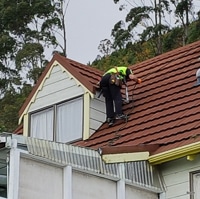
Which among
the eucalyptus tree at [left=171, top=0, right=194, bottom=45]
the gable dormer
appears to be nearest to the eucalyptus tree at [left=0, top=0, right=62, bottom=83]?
the eucalyptus tree at [left=171, top=0, right=194, bottom=45]

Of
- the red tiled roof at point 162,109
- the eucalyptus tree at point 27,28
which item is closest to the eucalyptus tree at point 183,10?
the eucalyptus tree at point 27,28

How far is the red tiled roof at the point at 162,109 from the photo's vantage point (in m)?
15.2

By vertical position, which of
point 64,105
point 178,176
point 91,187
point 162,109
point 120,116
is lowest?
point 91,187

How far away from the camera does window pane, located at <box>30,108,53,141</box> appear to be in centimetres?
1878

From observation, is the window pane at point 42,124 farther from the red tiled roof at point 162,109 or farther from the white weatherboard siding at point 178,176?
the white weatherboard siding at point 178,176

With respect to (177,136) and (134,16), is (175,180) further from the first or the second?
(134,16)

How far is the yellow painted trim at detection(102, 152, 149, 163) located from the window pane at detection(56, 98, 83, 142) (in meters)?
3.36

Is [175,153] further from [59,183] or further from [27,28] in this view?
[27,28]

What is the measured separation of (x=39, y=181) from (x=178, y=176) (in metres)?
2.67

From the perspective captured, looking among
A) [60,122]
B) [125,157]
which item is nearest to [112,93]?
[60,122]

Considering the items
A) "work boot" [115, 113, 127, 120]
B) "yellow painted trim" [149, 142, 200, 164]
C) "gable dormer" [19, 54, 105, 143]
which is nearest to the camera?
"yellow painted trim" [149, 142, 200, 164]

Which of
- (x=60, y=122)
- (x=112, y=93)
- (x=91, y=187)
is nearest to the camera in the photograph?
(x=91, y=187)

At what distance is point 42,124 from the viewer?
1903 centimetres

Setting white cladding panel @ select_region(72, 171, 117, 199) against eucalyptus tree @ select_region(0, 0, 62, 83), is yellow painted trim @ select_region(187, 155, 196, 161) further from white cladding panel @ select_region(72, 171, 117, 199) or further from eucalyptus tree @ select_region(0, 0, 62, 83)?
eucalyptus tree @ select_region(0, 0, 62, 83)
